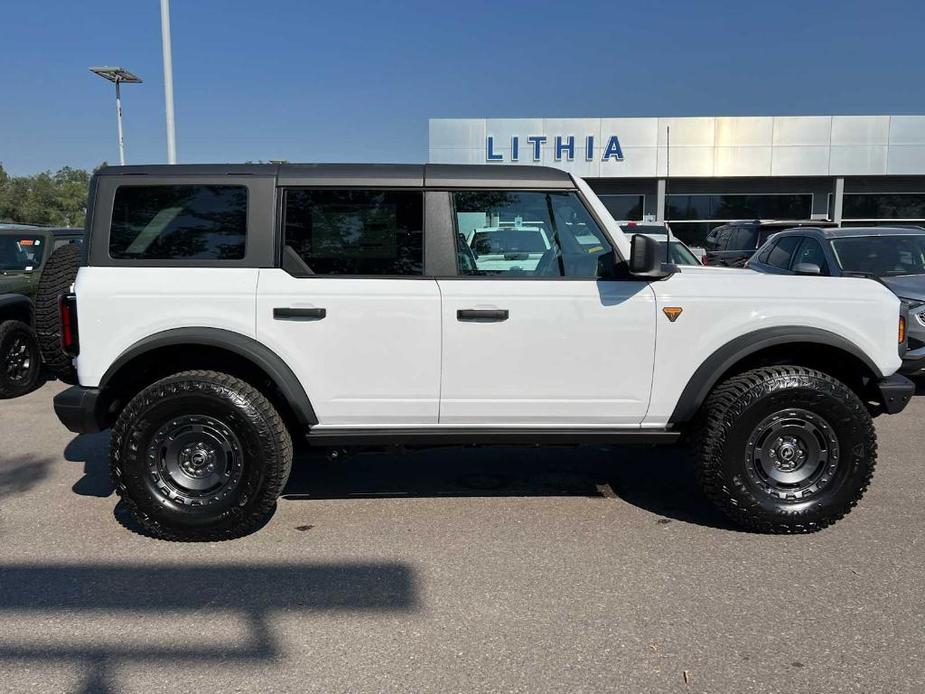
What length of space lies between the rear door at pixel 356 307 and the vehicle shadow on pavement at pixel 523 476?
0.68m

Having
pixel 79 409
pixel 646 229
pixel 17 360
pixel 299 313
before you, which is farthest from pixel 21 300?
pixel 646 229

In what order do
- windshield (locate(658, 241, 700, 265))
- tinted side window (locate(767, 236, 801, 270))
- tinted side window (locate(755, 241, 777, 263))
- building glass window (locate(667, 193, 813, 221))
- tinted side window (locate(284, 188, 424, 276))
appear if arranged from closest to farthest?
tinted side window (locate(284, 188, 424, 276)) → tinted side window (locate(767, 236, 801, 270)) → tinted side window (locate(755, 241, 777, 263)) → windshield (locate(658, 241, 700, 265)) → building glass window (locate(667, 193, 813, 221))

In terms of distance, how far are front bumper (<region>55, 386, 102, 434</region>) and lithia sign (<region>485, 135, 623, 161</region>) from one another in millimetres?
19828

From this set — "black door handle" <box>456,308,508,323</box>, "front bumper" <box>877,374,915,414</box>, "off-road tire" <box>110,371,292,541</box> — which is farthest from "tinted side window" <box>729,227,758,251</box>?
"off-road tire" <box>110,371,292,541</box>

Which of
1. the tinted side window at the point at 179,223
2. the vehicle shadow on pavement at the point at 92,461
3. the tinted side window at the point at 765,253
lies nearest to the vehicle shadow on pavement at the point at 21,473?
the vehicle shadow on pavement at the point at 92,461

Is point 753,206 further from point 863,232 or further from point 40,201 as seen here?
point 40,201

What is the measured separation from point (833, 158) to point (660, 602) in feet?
77.2

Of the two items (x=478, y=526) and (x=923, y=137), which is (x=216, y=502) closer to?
(x=478, y=526)

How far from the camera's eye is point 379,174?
391 cm

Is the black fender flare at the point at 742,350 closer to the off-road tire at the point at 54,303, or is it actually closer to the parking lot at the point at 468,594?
the parking lot at the point at 468,594

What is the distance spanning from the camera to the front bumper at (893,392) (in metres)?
3.93

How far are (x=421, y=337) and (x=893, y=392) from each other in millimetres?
2604

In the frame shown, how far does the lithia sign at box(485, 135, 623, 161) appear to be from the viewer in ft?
74.0

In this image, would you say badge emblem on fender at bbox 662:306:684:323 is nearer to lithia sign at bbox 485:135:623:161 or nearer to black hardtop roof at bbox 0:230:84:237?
black hardtop roof at bbox 0:230:84:237
